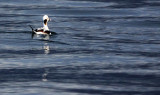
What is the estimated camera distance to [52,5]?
209ft

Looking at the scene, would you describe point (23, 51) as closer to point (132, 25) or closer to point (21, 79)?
point (21, 79)

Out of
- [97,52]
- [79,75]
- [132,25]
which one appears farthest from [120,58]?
[132,25]

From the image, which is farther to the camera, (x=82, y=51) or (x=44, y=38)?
(x=44, y=38)

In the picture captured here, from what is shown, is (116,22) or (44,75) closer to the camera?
(44,75)

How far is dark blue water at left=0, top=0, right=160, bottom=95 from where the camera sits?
30141 mm

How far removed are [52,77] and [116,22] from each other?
20628 mm

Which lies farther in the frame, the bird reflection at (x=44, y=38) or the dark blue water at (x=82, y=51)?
the bird reflection at (x=44, y=38)

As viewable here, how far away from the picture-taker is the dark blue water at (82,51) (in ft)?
98.9

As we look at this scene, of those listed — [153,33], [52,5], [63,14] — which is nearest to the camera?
[153,33]

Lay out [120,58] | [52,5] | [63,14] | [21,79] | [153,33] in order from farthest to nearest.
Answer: [52,5], [63,14], [153,33], [120,58], [21,79]

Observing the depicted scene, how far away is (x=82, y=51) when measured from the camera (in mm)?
38438

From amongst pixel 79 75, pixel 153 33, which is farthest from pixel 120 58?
pixel 153 33

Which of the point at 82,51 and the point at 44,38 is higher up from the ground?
the point at 44,38

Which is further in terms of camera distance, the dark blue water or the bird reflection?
the bird reflection
